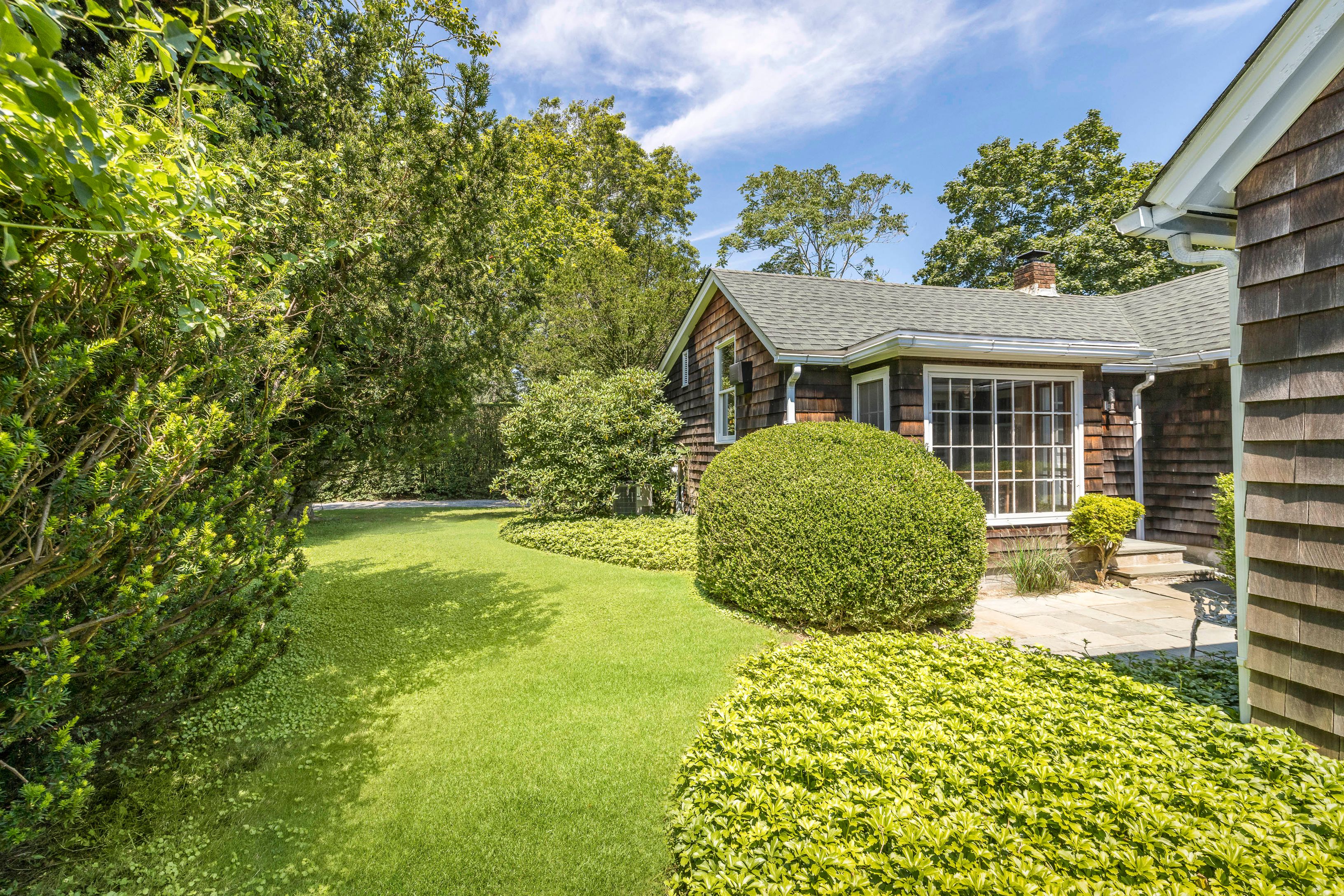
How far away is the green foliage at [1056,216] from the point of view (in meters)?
19.1

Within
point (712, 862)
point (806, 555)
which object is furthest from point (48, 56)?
point (806, 555)

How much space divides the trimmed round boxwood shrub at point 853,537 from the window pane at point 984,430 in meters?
2.05

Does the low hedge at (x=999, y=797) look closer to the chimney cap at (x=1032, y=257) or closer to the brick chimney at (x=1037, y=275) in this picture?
the brick chimney at (x=1037, y=275)

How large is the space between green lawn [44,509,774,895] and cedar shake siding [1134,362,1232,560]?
22.4 ft

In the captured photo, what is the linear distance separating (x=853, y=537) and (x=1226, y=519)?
4529 mm

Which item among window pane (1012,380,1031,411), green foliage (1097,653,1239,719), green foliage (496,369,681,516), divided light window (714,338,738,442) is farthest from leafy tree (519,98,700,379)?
window pane (1012,380,1031,411)

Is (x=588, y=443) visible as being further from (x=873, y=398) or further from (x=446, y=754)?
(x=446, y=754)

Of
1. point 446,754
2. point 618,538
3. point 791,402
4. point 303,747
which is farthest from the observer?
point 618,538

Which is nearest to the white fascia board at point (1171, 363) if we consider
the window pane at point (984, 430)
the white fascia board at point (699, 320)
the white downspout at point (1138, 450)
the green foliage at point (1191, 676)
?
the white downspout at point (1138, 450)

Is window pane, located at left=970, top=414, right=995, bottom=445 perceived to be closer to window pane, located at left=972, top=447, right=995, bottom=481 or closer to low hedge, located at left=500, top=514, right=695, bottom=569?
window pane, located at left=972, top=447, right=995, bottom=481

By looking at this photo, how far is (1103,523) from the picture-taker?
6.80 meters

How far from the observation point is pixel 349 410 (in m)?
4.34

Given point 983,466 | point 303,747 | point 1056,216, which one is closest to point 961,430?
point 983,466

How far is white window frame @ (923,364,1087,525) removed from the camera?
6.95 meters
